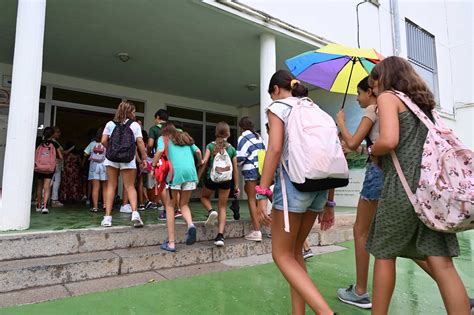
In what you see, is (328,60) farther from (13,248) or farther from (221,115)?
(221,115)

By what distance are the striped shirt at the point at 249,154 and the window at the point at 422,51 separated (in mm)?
6725

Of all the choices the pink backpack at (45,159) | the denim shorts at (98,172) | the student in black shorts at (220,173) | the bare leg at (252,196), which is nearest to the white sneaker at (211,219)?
the student in black shorts at (220,173)

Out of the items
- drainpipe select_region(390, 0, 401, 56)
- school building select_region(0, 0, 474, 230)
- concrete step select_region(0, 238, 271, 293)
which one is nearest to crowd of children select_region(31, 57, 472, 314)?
concrete step select_region(0, 238, 271, 293)

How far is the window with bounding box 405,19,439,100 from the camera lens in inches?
345

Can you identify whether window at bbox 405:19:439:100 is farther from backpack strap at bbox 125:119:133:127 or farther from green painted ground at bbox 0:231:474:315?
backpack strap at bbox 125:119:133:127

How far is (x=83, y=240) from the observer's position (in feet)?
11.1

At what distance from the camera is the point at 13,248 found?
120 inches

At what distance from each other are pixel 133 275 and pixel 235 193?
71.8 inches

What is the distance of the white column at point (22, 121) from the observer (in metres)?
3.45

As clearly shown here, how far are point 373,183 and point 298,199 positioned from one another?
84 cm

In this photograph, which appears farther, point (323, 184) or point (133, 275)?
point (133, 275)

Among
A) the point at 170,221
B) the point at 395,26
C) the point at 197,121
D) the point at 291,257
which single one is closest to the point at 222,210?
the point at 170,221

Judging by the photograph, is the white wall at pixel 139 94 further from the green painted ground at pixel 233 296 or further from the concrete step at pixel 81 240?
the green painted ground at pixel 233 296

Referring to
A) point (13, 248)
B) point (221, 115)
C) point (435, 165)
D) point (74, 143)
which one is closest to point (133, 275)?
point (13, 248)
